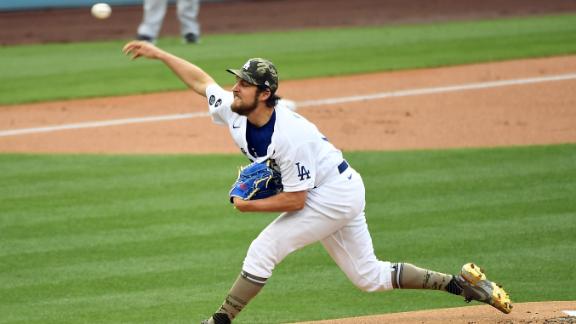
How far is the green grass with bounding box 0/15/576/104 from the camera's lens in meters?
15.9

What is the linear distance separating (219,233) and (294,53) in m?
8.75

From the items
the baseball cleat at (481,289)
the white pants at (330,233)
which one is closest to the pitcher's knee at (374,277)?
the white pants at (330,233)

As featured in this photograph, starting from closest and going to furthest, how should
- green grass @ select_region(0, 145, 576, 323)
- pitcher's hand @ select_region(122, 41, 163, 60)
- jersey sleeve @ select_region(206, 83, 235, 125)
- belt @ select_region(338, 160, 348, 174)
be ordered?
belt @ select_region(338, 160, 348, 174) → jersey sleeve @ select_region(206, 83, 235, 125) → pitcher's hand @ select_region(122, 41, 163, 60) → green grass @ select_region(0, 145, 576, 323)

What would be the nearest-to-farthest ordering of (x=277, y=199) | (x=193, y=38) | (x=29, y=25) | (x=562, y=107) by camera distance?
(x=277, y=199) < (x=562, y=107) < (x=193, y=38) < (x=29, y=25)

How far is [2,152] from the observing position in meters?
12.2

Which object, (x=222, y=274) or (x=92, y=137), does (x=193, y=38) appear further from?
(x=222, y=274)

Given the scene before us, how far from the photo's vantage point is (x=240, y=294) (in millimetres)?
6527

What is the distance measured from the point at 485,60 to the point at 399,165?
5838 millimetres

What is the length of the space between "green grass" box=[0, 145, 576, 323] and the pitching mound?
1.12 ft

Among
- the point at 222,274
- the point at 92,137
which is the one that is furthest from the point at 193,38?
the point at 222,274

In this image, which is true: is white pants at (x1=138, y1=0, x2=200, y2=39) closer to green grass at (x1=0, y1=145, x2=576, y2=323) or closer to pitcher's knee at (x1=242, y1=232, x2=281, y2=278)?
green grass at (x1=0, y1=145, x2=576, y2=323)

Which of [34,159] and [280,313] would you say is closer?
[280,313]

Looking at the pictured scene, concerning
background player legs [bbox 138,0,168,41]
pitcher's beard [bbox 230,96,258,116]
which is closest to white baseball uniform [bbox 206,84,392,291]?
pitcher's beard [bbox 230,96,258,116]

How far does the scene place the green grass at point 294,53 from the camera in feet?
52.0
